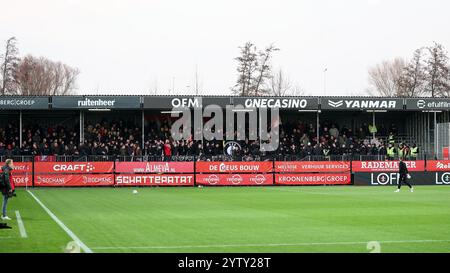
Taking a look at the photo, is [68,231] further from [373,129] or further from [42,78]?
[42,78]

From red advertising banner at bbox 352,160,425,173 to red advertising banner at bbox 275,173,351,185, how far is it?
0.92 meters

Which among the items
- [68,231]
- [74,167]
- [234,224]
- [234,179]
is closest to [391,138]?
[234,179]

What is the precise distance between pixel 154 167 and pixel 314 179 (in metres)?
9.73

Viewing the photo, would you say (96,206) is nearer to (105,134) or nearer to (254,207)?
(254,207)

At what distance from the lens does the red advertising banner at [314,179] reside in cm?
4703

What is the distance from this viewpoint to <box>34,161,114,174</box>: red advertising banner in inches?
1736

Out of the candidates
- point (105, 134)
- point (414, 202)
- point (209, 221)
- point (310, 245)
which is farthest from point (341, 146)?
point (310, 245)

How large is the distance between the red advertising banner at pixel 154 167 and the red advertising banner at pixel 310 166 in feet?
18.1

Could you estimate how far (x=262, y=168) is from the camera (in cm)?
4675

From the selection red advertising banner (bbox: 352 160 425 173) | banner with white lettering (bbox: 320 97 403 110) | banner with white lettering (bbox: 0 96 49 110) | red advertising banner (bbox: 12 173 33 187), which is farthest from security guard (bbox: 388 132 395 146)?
red advertising banner (bbox: 12 173 33 187)

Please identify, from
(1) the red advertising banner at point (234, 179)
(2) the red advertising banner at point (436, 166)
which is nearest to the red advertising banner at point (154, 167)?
(1) the red advertising banner at point (234, 179)

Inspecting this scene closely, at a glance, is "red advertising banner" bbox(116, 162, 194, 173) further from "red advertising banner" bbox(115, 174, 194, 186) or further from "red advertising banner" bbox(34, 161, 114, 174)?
"red advertising banner" bbox(34, 161, 114, 174)
